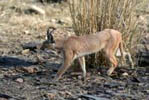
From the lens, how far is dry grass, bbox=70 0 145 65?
824cm

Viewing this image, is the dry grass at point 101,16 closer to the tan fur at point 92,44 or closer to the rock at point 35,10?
the tan fur at point 92,44

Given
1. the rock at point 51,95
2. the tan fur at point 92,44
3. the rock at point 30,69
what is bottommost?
the rock at point 51,95

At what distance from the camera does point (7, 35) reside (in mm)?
11484

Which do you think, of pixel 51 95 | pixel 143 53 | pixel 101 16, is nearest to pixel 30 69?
pixel 101 16

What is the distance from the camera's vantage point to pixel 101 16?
8266 millimetres

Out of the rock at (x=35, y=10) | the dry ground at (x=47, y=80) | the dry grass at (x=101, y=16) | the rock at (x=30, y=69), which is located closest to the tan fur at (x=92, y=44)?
the dry ground at (x=47, y=80)

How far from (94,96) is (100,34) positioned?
1.40 m

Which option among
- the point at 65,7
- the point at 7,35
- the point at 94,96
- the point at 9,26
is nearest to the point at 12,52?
the point at 7,35

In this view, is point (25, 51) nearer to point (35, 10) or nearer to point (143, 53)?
point (143, 53)

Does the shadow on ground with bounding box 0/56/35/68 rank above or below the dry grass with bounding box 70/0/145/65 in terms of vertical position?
below

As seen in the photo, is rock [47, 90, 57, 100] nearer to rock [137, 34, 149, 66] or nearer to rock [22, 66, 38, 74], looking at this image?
rock [22, 66, 38, 74]

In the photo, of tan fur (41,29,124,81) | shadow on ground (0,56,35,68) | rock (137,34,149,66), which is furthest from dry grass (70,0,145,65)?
shadow on ground (0,56,35,68)

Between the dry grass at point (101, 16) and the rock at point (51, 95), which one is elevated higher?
the dry grass at point (101, 16)

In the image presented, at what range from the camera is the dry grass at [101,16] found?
8242mm
